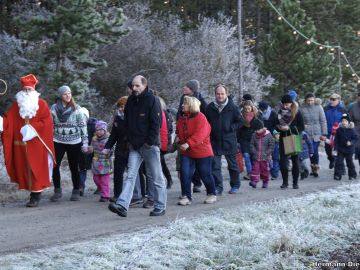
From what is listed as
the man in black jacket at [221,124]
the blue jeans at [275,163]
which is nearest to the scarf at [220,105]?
the man in black jacket at [221,124]

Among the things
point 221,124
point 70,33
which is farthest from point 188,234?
point 70,33

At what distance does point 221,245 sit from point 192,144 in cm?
339

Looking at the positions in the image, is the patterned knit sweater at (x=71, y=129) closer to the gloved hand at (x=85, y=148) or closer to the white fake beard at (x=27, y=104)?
the gloved hand at (x=85, y=148)

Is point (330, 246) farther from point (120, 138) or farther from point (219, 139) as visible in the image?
point (219, 139)

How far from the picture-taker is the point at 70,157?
36.1 feet

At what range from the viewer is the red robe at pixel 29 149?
10281mm

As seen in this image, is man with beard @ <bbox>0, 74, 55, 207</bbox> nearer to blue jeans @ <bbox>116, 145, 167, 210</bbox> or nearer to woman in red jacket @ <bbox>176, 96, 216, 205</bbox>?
blue jeans @ <bbox>116, 145, 167, 210</bbox>

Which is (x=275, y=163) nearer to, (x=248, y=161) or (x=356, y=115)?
(x=248, y=161)

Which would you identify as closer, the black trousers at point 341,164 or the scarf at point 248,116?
the scarf at point 248,116

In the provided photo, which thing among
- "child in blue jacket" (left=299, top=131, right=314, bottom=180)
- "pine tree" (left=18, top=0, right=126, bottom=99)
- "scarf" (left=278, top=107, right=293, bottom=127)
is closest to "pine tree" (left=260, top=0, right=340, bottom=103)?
"pine tree" (left=18, top=0, right=126, bottom=99)

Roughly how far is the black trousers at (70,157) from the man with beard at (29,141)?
0.43m

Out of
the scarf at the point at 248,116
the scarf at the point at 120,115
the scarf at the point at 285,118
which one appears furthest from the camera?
the scarf at the point at 248,116

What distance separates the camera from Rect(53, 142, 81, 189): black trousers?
10.9 m

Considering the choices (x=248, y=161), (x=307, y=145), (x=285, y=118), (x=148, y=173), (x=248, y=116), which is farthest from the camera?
(x=307, y=145)
